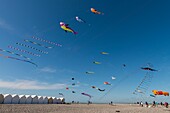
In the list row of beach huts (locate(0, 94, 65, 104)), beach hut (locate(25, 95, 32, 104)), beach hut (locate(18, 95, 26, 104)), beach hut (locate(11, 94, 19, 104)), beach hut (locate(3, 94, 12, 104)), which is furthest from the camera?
beach hut (locate(25, 95, 32, 104))

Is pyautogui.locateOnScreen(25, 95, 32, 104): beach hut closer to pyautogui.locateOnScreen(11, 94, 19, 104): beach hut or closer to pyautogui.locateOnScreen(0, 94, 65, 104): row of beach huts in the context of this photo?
pyautogui.locateOnScreen(0, 94, 65, 104): row of beach huts

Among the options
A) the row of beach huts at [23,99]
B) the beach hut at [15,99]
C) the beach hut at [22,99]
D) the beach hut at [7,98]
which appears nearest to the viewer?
the beach hut at [7,98]

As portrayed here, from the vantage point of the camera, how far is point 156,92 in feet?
162

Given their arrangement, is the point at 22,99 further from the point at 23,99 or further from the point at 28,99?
the point at 28,99

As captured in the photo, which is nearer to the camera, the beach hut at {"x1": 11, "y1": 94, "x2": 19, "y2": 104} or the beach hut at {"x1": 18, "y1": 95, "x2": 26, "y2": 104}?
the beach hut at {"x1": 11, "y1": 94, "x2": 19, "y2": 104}

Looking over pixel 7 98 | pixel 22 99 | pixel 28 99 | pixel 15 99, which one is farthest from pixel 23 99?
pixel 7 98

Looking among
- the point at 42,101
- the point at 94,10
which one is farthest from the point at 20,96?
the point at 94,10

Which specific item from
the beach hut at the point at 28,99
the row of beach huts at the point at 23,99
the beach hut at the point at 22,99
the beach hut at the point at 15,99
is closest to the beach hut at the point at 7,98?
the row of beach huts at the point at 23,99

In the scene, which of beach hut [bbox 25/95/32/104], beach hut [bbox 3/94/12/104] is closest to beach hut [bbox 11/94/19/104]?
beach hut [bbox 3/94/12/104]

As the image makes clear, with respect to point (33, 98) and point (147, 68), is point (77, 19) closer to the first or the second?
point (147, 68)

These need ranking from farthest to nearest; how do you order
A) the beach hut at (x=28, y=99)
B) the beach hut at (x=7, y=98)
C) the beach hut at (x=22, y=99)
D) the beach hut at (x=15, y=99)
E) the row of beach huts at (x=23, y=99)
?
1. the beach hut at (x=28, y=99)
2. the beach hut at (x=22, y=99)
3. the beach hut at (x=15, y=99)
4. the row of beach huts at (x=23, y=99)
5. the beach hut at (x=7, y=98)

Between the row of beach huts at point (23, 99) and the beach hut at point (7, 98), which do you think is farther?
the row of beach huts at point (23, 99)

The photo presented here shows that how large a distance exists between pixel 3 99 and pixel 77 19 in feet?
134

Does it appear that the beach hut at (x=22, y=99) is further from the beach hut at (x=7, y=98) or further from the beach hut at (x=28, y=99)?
the beach hut at (x=7, y=98)
